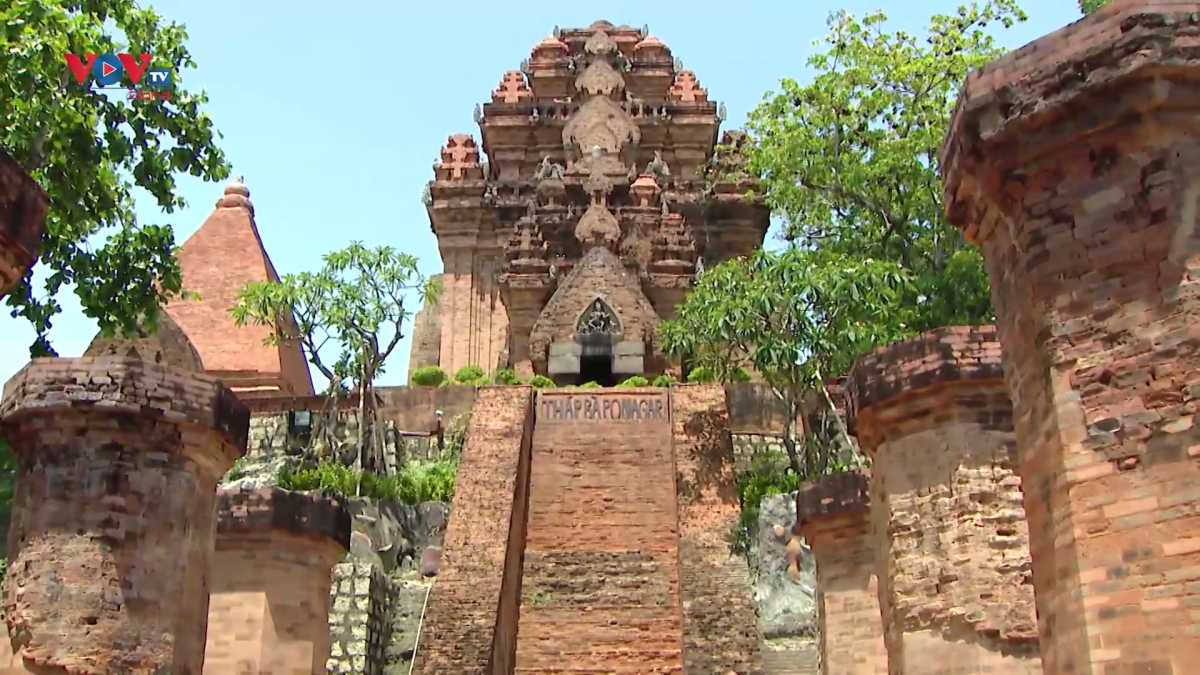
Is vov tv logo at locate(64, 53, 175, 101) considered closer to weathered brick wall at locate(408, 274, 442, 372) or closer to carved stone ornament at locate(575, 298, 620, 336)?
carved stone ornament at locate(575, 298, 620, 336)

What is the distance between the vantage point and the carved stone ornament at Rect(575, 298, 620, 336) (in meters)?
31.7

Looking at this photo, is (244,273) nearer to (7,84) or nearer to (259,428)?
(259,428)

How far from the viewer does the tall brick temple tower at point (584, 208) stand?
32.2m

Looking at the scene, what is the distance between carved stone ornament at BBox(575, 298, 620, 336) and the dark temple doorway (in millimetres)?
130

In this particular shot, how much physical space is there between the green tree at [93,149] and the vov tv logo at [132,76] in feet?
0.27

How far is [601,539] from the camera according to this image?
68.6 feet

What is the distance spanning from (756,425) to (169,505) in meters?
19.9

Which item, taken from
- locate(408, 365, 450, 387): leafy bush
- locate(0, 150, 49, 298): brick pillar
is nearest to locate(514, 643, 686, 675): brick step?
locate(0, 150, 49, 298): brick pillar

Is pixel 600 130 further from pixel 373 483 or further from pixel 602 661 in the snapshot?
pixel 602 661

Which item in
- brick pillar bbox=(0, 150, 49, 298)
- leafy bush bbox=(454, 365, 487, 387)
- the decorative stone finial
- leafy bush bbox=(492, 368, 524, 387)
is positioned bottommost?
brick pillar bbox=(0, 150, 49, 298)

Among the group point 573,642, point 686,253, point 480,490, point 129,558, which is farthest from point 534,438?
point 129,558

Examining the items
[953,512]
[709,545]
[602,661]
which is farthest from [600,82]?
[953,512]

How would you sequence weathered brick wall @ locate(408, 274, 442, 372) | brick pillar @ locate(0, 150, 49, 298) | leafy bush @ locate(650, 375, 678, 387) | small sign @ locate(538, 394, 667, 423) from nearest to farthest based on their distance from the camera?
brick pillar @ locate(0, 150, 49, 298), small sign @ locate(538, 394, 667, 423), leafy bush @ locate(650, 375, 678, 387), weathered brick wall @ locate(408, 274, 442, 372)

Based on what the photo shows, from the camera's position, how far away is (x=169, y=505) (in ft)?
31.8
